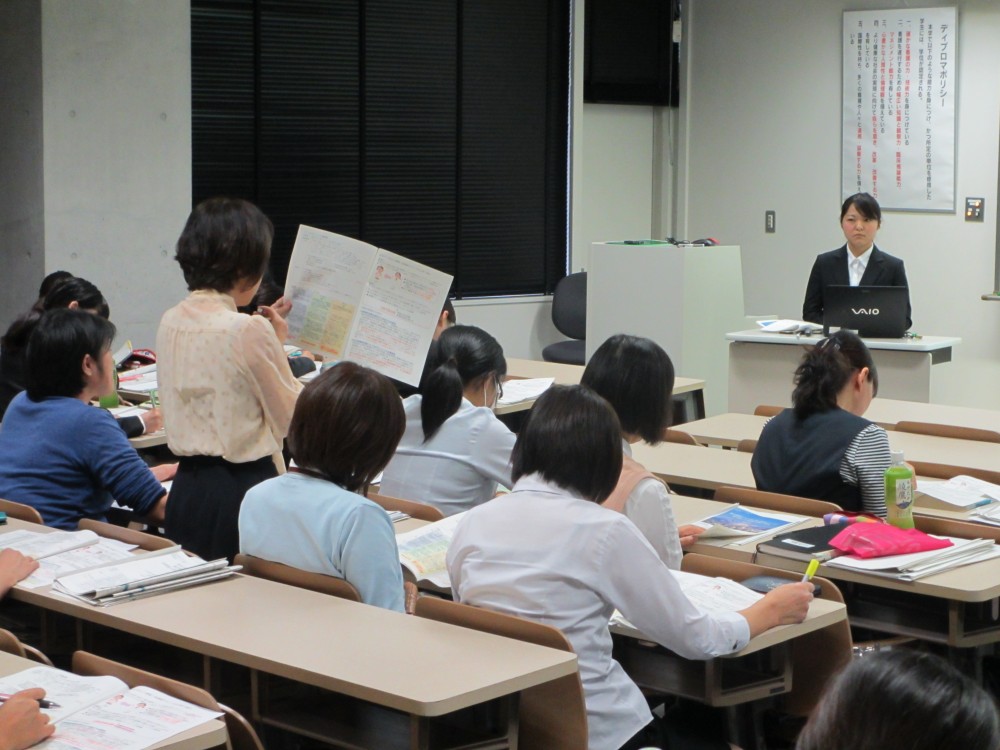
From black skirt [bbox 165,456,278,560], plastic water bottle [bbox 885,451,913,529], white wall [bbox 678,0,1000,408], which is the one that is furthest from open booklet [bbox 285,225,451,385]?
white wall [bbox 678,0,1000,408]

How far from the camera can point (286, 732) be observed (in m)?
2.61

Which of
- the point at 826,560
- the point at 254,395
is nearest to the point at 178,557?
the point at 254,395

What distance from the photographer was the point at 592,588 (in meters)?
2.41

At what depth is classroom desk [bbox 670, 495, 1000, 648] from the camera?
292 centimetres

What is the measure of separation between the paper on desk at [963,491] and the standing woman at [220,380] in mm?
1854

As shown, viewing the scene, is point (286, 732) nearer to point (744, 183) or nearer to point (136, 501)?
point (136, 501)

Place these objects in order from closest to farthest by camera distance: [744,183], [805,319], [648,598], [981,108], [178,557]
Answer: [648,598], [178,557], [805,319], [981,108], [744,183]

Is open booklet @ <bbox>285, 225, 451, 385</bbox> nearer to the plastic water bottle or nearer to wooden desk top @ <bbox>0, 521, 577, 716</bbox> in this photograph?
wooden desk top @ <bbox>0, 521, 577, 716</bbox>

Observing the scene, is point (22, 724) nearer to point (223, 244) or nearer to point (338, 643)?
point (338, 643)

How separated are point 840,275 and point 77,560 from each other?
5.06 meters

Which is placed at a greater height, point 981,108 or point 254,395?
point 981,108

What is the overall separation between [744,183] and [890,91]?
1.21 meters

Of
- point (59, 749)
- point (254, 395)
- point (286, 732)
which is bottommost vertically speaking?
point (286, 732)

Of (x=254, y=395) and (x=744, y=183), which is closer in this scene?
(x=254, y=395)
